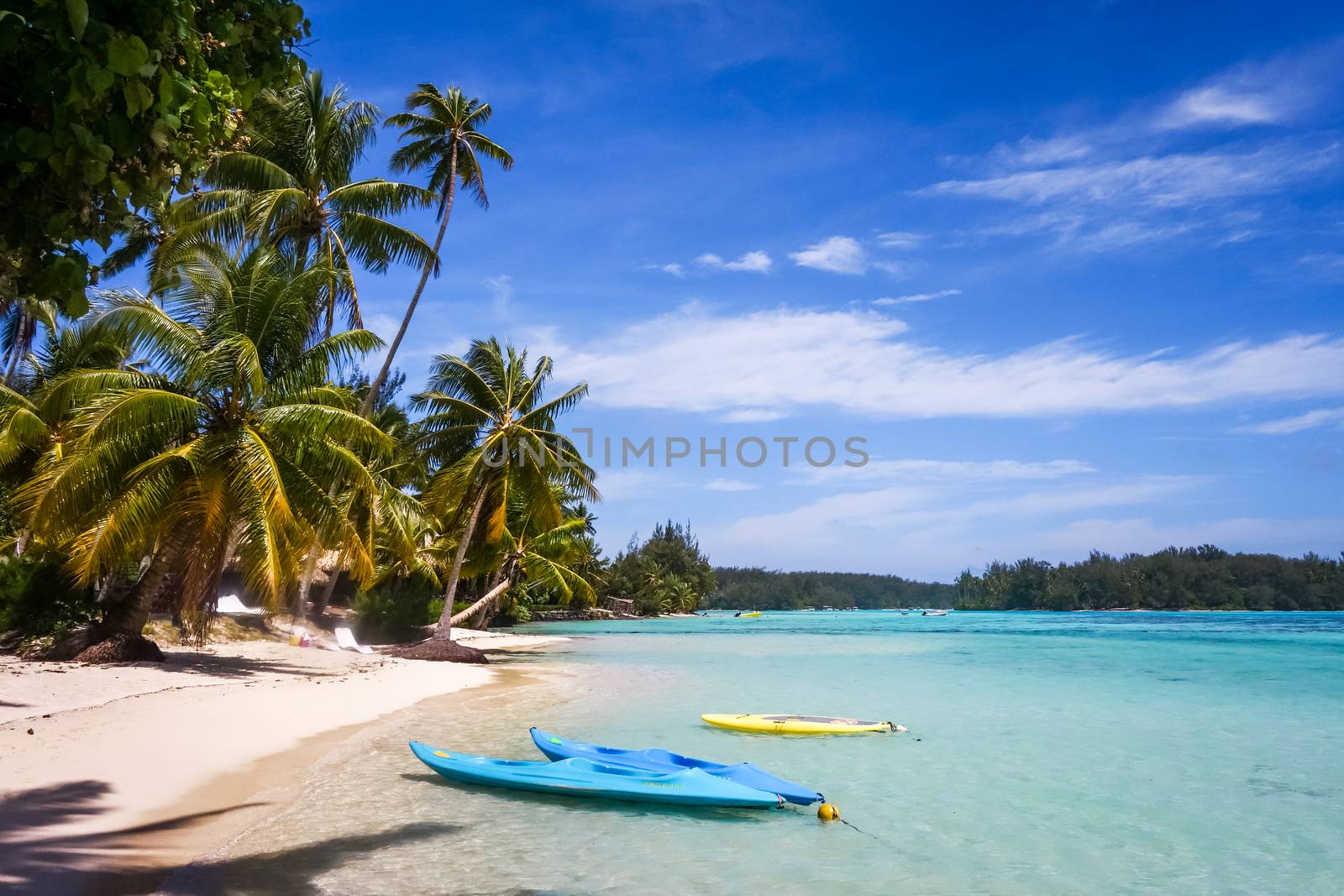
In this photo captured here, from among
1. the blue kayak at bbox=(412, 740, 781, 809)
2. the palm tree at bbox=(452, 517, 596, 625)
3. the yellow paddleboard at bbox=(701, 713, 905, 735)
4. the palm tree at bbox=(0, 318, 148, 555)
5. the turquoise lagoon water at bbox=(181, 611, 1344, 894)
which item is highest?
the palm tree at bbox=(0, 318, 148, 555)

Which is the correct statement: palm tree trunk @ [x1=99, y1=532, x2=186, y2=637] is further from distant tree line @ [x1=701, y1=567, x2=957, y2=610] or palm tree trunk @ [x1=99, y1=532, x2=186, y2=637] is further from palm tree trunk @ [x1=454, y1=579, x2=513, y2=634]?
distant tree line @ [x1=701, y1=567, x2=957, y2=610]

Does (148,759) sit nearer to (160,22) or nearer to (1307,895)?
(160,22)

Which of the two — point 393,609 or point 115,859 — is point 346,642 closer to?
point 393,609

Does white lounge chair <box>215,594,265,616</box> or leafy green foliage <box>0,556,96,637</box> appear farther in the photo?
white lounge chair <box>215,594,265,616</box>

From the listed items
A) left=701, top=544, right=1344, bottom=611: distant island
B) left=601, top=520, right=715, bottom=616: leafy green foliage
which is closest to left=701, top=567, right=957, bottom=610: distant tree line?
left=701, top=544, right=1344, bottom=611: distant island

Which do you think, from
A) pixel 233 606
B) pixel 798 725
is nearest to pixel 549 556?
pixel 233 606

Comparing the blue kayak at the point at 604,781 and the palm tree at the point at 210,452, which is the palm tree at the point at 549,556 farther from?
the blue kayak at the point at 604,781

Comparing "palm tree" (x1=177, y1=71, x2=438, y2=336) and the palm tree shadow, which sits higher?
"palm tree" (x1=177, y1=71, x2=438, y2=336)

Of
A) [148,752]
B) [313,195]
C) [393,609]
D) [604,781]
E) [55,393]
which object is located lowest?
[604,781]

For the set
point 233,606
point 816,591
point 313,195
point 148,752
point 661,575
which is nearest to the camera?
point 148,752

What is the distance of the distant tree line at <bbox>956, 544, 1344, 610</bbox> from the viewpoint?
110 meters

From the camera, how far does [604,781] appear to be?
6.89 metres

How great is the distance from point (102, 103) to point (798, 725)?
995 cm

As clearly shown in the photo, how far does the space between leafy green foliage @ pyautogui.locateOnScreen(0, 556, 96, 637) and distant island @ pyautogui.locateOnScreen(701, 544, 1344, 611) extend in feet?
278
